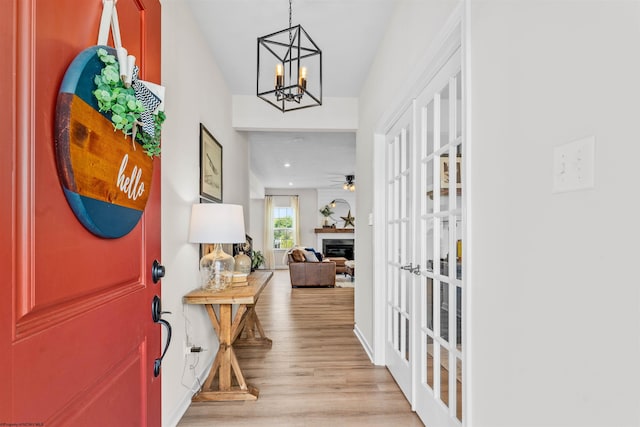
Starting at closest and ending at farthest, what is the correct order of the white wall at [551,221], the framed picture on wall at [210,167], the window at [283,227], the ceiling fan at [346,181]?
the white wall at [551,221]
the framed picture on wall at [210,167]
the ceiling fan at [346,181]
the window at [283,227]

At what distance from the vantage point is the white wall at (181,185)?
211 cm

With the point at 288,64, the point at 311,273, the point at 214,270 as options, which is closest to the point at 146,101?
the point at 214,270

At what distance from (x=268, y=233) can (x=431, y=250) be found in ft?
31.2

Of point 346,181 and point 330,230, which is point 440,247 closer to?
point 346,181

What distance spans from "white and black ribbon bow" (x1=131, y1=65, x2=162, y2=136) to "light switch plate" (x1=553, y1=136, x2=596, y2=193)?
1.09m

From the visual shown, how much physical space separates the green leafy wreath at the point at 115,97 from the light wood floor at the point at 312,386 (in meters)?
1.95

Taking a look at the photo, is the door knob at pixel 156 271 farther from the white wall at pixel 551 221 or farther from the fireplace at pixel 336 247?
the fireplace at pixel 336 247

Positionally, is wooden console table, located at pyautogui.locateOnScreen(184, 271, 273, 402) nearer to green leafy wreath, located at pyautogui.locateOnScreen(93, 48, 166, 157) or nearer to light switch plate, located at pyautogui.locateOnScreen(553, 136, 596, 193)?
green leafy wreath, located at pyautogui.locateOnScreen(93, 48, 166, 157)

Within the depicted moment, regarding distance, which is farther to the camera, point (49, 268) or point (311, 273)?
point (311, 273)

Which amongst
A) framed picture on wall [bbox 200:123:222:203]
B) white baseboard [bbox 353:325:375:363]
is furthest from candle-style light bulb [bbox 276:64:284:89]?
white baseboard [bbox 353:325:375:363]

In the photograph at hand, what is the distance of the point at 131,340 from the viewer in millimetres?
1040

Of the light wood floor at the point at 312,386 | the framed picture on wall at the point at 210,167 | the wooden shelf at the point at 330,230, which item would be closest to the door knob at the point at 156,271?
the light wood floor at the point at 312,386

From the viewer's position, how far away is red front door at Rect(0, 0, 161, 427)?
607mm

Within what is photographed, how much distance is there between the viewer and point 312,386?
2748mm
